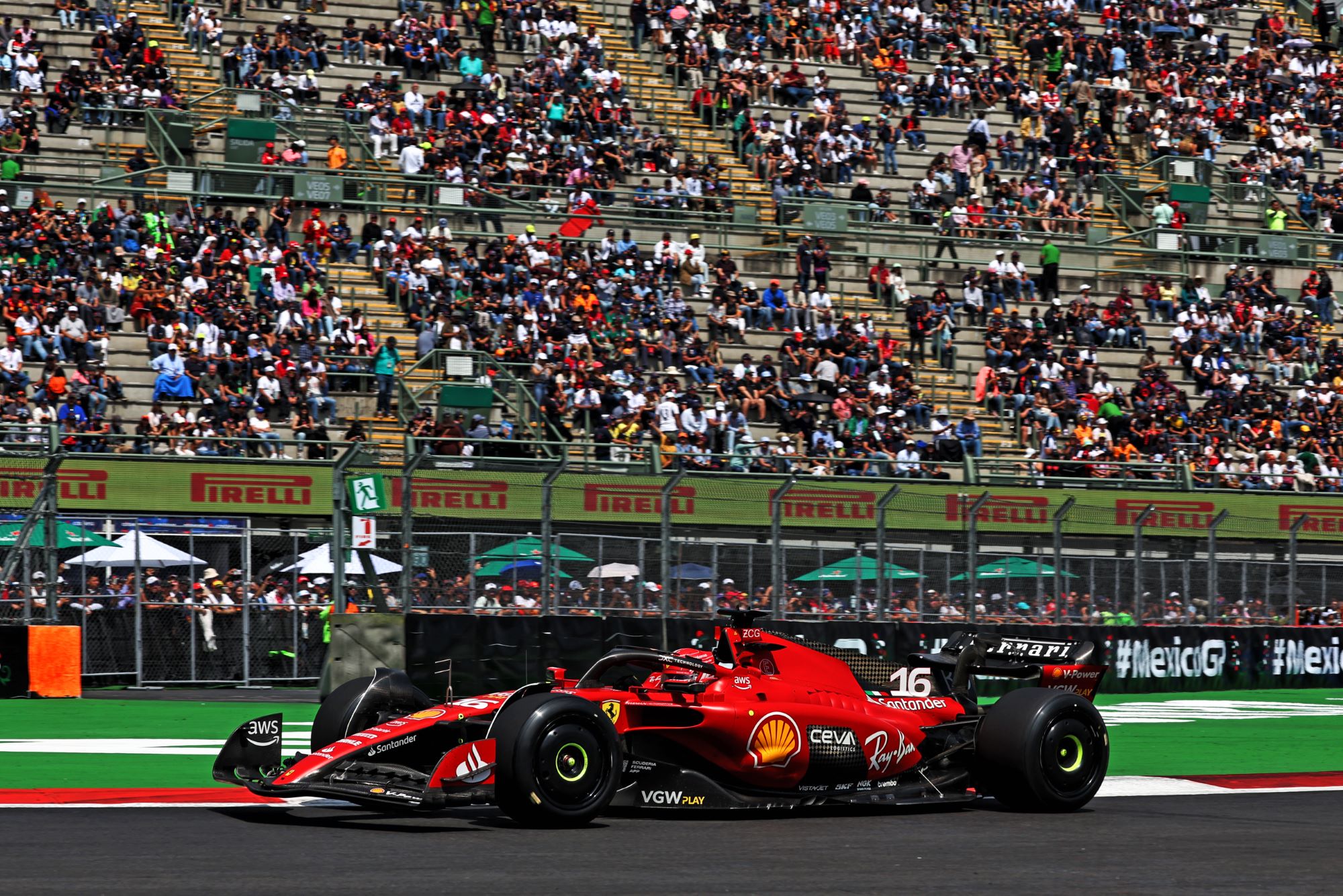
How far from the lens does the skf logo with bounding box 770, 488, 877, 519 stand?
2750 centimetres

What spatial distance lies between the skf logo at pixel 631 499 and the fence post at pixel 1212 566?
7.07m

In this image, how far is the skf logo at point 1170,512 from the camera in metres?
27.0

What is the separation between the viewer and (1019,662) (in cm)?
1248

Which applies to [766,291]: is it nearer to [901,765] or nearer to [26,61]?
[26,61]

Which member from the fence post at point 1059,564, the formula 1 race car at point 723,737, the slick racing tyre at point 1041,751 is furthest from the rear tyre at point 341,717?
the fence post at point 1059,564

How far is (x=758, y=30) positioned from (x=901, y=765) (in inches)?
1262

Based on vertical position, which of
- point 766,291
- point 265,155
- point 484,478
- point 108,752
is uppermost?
point 265,155

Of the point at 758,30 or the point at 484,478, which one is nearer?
the point at 484,478

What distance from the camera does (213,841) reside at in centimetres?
970

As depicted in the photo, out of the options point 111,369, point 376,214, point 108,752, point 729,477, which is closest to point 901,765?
point 108,752

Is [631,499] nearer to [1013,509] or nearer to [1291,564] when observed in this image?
[1013,509]

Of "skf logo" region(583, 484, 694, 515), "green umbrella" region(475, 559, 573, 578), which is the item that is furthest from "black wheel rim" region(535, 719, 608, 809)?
"skf logo" region(583, 484, 694, 515)

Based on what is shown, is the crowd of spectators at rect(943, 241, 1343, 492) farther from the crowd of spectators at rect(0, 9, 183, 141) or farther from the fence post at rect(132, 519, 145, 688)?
the crowd of spectators at rect(0, 9, 183, 141)

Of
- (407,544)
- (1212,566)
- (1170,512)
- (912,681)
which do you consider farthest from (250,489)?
(912,681)
